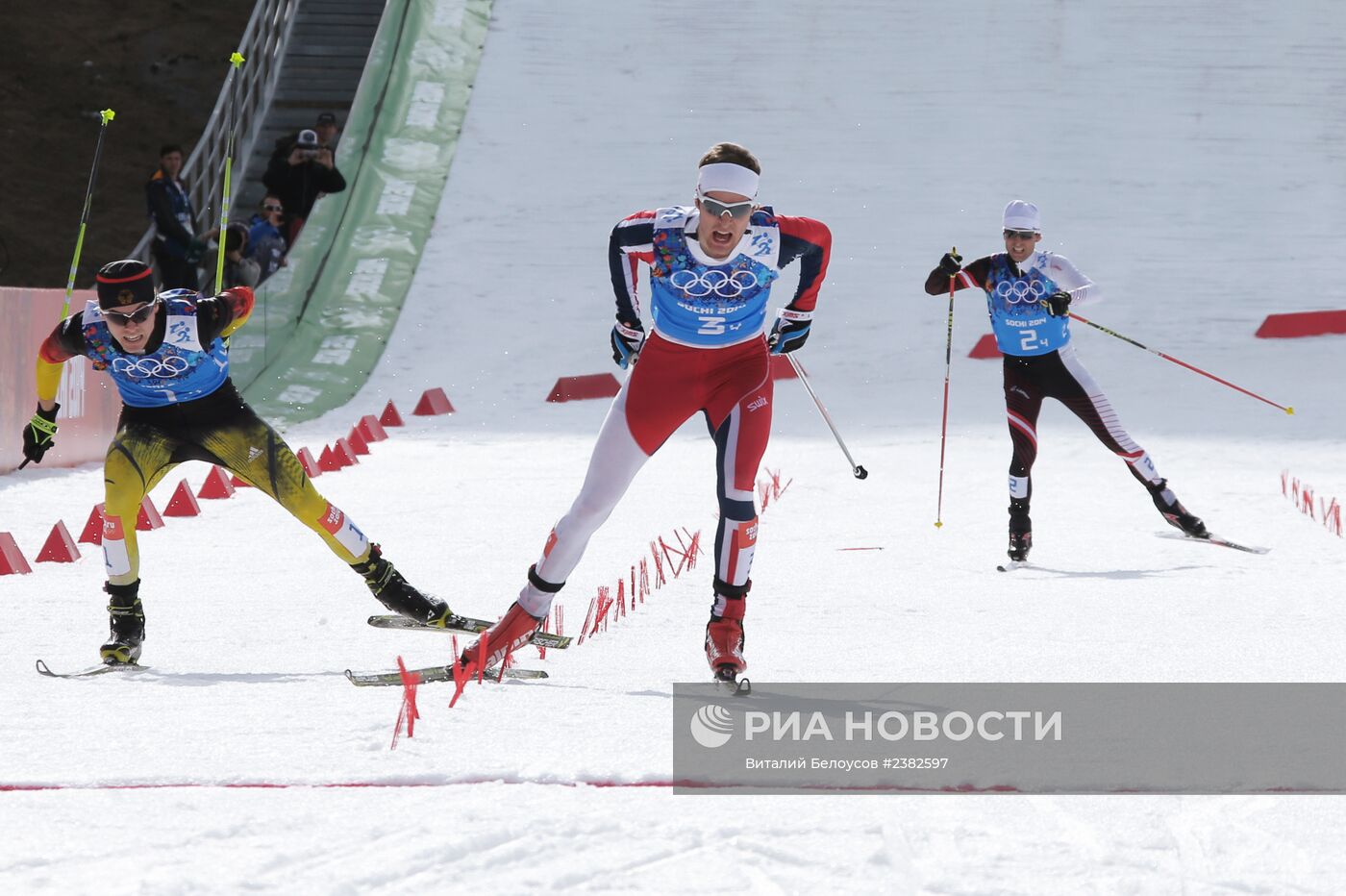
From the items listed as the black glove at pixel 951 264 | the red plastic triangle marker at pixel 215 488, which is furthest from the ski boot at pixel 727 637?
the red plastic triangle marker at pixel 215 488

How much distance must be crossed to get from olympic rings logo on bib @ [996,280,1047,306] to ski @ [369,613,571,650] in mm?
3575

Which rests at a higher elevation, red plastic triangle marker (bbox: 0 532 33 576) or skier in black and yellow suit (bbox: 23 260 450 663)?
skier in black and yellow suit (bbox: 23 260 450 663)

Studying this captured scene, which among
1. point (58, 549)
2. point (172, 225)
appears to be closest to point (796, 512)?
point (58, 549)

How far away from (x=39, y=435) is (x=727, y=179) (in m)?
2.67

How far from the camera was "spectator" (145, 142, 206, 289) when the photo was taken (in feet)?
46.1

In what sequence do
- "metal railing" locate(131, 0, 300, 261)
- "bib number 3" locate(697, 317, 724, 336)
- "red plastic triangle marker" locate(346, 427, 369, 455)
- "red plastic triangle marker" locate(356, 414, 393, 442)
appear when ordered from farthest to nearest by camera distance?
"metal railing" locate(131, 0, 300, 261), "red plastic triangle marker" locate(356, 414, 393, 442), "red plastic triangle marker" locate(346, 427, 369, 455), "bib number 3" locate(697, 317, 724, 336)

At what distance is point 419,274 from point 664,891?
1407 cm

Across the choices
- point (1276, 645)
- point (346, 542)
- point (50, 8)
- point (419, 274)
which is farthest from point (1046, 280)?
point (50, 8)

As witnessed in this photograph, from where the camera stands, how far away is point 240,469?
227 inches

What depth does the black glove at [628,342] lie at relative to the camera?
517 centimetres

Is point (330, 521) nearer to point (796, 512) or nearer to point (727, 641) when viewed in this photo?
point (727, 641)

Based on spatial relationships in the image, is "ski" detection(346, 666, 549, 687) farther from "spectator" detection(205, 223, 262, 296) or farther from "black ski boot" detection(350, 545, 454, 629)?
"spectator" detection(205, 223, 262, 296)

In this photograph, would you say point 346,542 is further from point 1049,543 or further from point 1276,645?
point 1049,543

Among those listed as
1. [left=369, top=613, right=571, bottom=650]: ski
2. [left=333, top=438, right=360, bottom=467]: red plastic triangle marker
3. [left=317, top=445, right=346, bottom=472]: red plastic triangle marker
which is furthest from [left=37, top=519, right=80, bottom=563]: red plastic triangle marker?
[left=333, top=438, right=360, bottom=467]: red plastic triangle marker
